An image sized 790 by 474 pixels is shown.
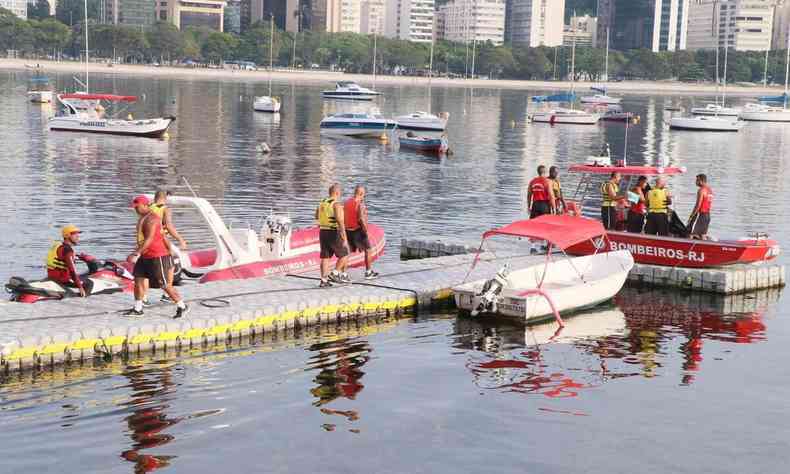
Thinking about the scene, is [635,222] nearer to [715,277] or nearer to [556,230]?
[715,277]

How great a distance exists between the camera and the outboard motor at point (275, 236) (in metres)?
24.2

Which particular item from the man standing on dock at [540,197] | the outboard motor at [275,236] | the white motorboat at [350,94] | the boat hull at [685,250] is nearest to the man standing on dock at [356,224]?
the outboard motor at [275,236]

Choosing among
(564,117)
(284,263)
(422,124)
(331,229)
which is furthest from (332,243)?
(564,117)

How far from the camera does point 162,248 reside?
18.8 meters

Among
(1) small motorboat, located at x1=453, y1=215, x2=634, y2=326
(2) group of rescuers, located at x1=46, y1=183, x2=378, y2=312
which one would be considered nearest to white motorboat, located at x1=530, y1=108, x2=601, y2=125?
(1) small motorboat, located at x1=453, y1=215, x2=634, y2=326

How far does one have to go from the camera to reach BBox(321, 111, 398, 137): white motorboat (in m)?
79.1

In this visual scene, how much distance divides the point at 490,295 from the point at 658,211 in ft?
23.4

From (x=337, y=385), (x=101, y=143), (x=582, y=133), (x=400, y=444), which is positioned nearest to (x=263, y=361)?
(x=337, y=385)

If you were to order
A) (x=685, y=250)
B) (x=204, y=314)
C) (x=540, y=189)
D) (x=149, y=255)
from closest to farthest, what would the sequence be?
(x=149, y=255), (x=204, y=314), (x=685, y=250), (x=540, y=189)

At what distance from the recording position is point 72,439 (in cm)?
1506

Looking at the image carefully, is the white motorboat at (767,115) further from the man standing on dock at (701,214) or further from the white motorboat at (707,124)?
the man standing on dock at (701,214)

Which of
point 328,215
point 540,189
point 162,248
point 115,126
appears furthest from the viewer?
point 115,126

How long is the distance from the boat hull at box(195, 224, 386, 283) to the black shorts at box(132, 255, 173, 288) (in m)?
4.43

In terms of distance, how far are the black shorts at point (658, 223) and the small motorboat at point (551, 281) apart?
1.86 m
